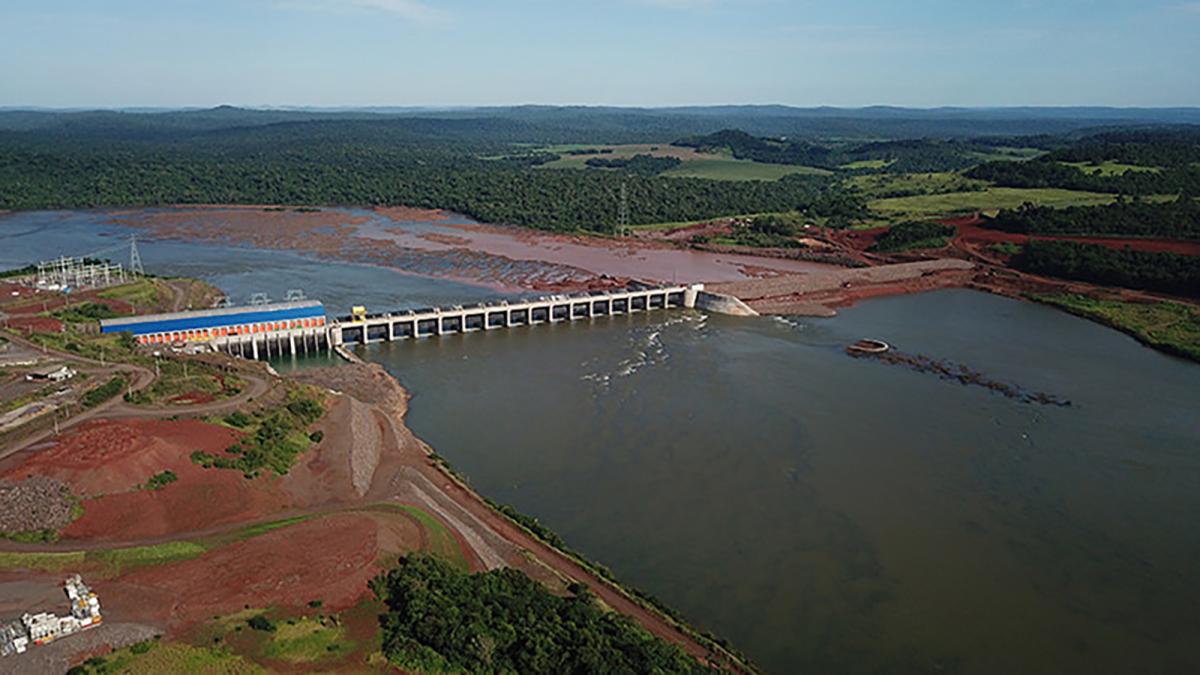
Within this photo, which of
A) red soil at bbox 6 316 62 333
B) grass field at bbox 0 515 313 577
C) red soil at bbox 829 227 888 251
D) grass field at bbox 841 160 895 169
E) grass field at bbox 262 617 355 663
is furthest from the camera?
grass field at bbox 841 160 895 169

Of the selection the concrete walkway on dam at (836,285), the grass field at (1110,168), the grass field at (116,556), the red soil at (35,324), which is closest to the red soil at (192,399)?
the grass field at (116,556)

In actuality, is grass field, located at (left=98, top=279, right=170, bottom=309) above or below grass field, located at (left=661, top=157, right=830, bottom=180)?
below

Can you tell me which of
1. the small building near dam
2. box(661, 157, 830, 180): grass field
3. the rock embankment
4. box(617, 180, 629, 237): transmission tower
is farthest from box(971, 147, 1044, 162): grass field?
the rock embankment

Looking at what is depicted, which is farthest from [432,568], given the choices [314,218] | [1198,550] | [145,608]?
[314,218]

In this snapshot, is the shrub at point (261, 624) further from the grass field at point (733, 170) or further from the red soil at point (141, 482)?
the grass field at point (733, 170)

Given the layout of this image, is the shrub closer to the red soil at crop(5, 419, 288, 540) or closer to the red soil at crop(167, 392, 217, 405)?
the red soil at crop(5, 419, 288, 540)

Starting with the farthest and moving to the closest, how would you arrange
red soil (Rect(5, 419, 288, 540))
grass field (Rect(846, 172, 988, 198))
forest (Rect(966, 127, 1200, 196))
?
1. grass field (Rect(846, 172, 988, 198))
2. forest (Rect(966, 127, 1200, 196))
3. red soil (Rect(5, 419, 288, 540))
